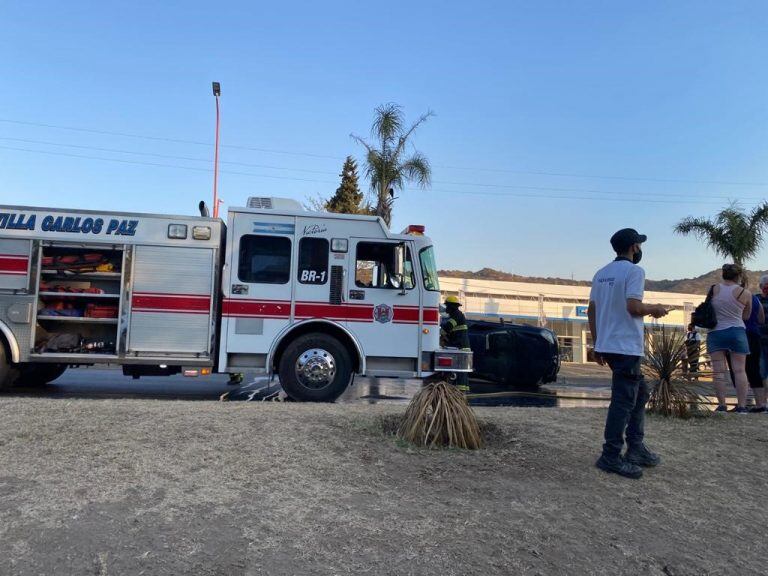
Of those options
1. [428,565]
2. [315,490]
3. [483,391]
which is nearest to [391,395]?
[483,391]

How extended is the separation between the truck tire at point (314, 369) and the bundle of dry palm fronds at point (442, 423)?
3215 mm

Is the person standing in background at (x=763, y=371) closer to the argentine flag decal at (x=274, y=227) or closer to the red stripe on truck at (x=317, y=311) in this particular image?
the red stripe on truck at (x=317, y=311)

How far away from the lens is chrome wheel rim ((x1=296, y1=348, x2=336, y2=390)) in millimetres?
7863

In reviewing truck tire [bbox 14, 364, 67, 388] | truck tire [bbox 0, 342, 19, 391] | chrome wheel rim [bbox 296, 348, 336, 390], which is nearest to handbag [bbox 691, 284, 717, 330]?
chrome wheel rim [bbox 296, 348, 336, 390]

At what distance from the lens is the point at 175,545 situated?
119 inches

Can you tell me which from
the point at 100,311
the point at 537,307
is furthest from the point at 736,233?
the point at 100,311

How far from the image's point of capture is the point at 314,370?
788cm

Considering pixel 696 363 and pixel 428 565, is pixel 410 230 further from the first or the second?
pixel 428 565

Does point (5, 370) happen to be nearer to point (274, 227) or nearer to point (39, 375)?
point (39, 375)

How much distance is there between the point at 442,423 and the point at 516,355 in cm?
729

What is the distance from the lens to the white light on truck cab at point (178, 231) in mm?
8078

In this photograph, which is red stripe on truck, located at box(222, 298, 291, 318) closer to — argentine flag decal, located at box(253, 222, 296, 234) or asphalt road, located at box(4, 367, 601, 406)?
argentine flag decal, located at box(253, 222, 296, 234)

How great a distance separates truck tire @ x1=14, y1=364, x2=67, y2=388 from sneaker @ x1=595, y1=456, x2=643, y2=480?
883 cm

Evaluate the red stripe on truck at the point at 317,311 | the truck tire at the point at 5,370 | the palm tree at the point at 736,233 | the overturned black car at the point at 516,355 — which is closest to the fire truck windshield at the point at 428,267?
the red stripe on truck at the point at 317,311
